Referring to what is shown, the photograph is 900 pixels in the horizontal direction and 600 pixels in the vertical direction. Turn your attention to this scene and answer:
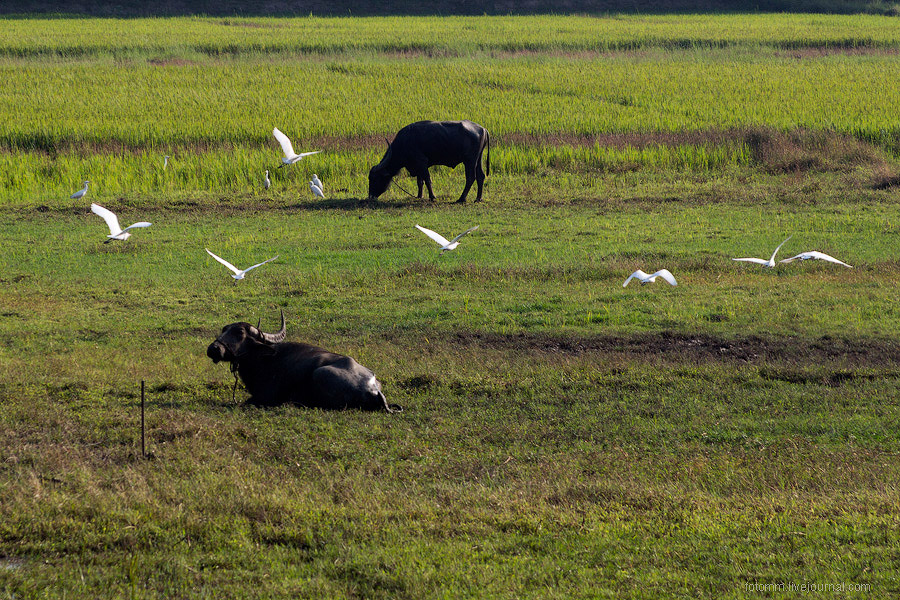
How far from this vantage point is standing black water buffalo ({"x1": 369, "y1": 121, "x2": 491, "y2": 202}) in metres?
16.5

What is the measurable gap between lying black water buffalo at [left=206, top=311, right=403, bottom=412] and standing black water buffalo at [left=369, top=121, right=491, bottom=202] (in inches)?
373

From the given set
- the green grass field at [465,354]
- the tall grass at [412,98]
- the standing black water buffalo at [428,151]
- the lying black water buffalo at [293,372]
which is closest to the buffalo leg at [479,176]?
the standing black water buffalo at [428,151]

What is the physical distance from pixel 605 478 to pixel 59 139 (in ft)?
57.7

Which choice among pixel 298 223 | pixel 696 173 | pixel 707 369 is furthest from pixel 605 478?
pixel 696 173

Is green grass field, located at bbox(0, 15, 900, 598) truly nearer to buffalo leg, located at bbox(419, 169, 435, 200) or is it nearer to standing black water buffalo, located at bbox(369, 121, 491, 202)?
standing black water buffalo, located at bbox(369, 121, 491, 202)

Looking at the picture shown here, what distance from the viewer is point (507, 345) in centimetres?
882

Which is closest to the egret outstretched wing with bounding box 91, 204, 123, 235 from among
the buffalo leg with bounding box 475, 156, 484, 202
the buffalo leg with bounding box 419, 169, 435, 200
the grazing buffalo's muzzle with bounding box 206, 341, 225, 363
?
the grazing buffalo's muzzle with bounding box 206, 341, 225, 363

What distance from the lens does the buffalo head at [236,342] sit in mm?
6906

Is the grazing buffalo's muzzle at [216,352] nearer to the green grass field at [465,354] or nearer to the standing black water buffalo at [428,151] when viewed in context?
the green grass field at [465,354]

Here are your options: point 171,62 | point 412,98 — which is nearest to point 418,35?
point 171,62

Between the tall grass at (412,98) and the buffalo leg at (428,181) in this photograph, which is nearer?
the buffalo leg at (428,181)

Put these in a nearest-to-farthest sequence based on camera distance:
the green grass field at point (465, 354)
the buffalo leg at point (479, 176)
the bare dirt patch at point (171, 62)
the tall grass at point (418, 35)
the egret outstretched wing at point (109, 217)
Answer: the green grass field at point (465, 354)
the egret outstretched wing at point (109, 217)
the buffalo leg at point (479, 176)
the bare dirt patch at point (171, 62)
the tall grass at point (418, 35)

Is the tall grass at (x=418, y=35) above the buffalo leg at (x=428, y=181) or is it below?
above

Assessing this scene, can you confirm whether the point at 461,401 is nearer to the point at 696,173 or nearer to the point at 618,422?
the point at 618,422
